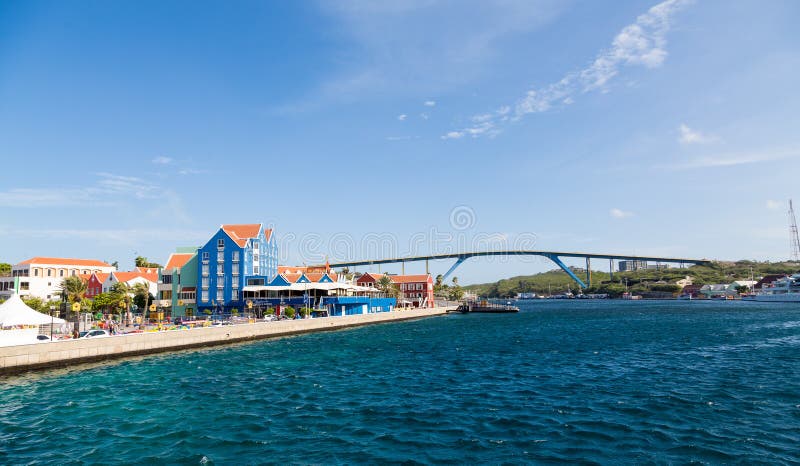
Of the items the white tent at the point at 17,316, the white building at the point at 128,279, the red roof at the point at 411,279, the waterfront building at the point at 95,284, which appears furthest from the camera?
the red roof at the point at 411,279

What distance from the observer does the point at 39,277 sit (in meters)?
93.8

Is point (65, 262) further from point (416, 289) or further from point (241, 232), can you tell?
point (416, 289)

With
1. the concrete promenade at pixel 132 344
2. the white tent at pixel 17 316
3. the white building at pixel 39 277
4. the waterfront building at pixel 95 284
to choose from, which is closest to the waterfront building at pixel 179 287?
the waterfront building at pixel 95 284

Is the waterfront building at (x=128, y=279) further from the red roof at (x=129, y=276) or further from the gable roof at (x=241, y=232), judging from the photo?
the gable roof at (x=241, y=232)

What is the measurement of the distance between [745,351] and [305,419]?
140 feet

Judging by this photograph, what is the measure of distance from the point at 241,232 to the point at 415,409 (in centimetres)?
7515

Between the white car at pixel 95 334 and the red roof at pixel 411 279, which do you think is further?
the red roof at pixel 411 279

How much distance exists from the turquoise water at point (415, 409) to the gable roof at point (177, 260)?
5113 cm

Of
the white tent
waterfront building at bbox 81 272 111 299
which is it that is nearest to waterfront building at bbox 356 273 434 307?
waterfront building at bbox 81 272 111 299

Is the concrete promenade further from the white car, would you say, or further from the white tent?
the white tent

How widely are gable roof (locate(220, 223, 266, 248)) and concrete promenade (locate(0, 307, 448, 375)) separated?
84.6 feet

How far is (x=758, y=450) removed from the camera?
17.5 metres

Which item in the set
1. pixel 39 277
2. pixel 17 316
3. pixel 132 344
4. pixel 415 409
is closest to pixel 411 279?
pixel 39 277

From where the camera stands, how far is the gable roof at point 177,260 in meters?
89.6
